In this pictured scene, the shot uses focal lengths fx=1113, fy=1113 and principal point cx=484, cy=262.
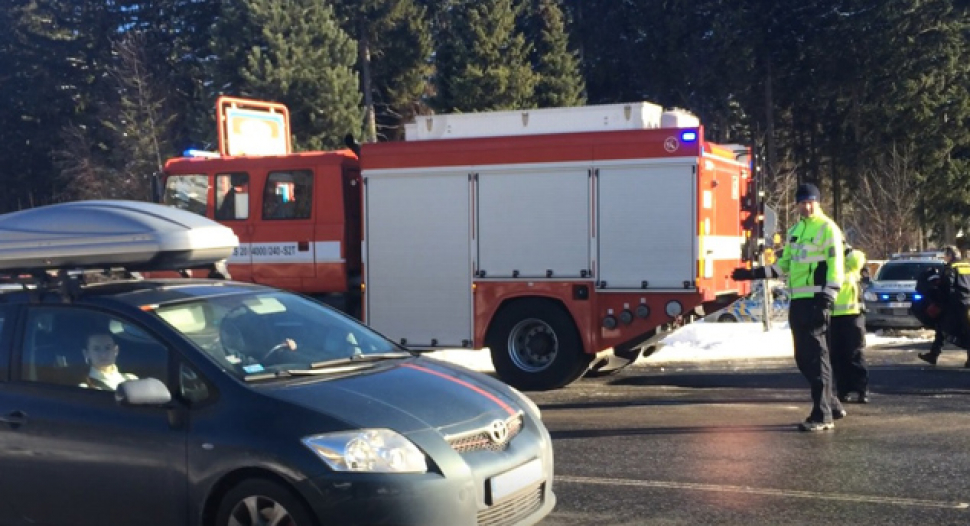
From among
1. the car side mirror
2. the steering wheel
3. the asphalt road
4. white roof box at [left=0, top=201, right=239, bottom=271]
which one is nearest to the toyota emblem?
the steering wheel

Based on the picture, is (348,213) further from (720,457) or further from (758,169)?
(720,457)

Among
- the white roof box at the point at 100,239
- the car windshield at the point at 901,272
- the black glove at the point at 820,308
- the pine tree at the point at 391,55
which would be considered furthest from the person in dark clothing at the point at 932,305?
the pine tree at the point at 391,55

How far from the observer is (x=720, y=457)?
813cm

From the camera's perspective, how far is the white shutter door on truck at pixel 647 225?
1145cm

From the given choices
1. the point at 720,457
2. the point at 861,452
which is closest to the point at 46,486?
the point at 720,457

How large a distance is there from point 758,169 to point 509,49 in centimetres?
3423

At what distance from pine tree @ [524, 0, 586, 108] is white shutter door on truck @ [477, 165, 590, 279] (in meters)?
33.9

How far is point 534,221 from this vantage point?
39.4ft

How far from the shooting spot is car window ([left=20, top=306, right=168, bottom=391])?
17.8 feet

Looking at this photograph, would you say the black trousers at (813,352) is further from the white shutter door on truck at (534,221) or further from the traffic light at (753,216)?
the traffic light at (753,216)

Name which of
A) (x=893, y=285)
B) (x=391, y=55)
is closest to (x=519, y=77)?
(x=391, y=55)

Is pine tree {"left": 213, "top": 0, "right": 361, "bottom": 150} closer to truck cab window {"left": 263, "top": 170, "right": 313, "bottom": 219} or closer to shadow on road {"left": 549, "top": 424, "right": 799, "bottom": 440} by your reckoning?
truck cab window {"left": 263, "top": 170, "right": 313, "bottom": 219}

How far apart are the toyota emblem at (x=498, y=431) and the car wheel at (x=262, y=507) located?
0.92m

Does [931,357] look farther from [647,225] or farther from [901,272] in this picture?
[901,272]
